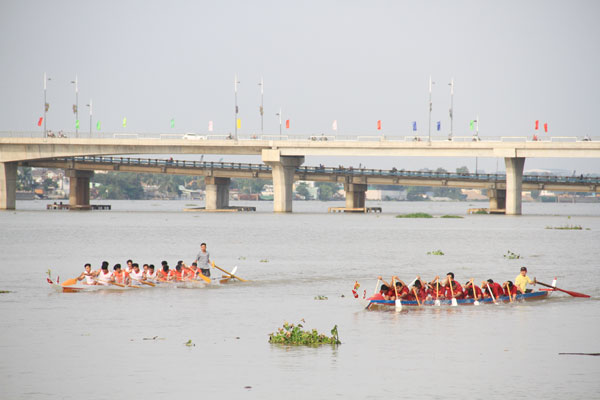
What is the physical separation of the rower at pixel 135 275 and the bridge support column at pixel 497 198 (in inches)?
4876

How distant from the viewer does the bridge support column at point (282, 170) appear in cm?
13900

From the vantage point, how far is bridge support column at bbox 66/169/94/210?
168 meters

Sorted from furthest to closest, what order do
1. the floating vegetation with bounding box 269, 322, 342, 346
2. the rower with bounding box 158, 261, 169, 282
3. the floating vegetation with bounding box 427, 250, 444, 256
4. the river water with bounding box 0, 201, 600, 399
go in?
the floating vegetation with bounding box 427, 250, 444, 256, the rower with bounding box 158, 261, 169, 282, the floating vegetation with bounding box 269, 322, 342, 346, the river water with bounding box 0, 201, 600, 399

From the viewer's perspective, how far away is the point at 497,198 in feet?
533

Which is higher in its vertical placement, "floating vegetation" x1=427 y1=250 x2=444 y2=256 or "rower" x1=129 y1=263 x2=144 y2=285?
"rower" x1=129 y1=263 x2=144 y2=285

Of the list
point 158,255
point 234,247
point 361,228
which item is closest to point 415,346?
point 158,255

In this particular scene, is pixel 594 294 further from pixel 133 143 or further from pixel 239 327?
pixel 133 143

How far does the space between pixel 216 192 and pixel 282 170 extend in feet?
107

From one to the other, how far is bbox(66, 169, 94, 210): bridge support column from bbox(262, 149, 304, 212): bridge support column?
39.4 m

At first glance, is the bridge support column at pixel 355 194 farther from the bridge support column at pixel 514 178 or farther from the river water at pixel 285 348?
the river water at pixel 285 348

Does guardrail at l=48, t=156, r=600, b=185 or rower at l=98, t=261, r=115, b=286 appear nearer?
rower at l=98, t=261, r=115, b=286

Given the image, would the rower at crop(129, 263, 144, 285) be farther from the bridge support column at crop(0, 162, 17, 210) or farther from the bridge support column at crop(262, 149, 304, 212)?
the bridge support column at crop(0, 162, 17, 210)

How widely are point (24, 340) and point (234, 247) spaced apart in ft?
143

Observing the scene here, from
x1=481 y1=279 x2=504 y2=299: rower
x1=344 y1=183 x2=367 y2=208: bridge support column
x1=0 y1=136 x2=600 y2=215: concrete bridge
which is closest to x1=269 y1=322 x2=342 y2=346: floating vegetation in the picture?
x1=481 y1=279 x2=504 y2=299: rower
